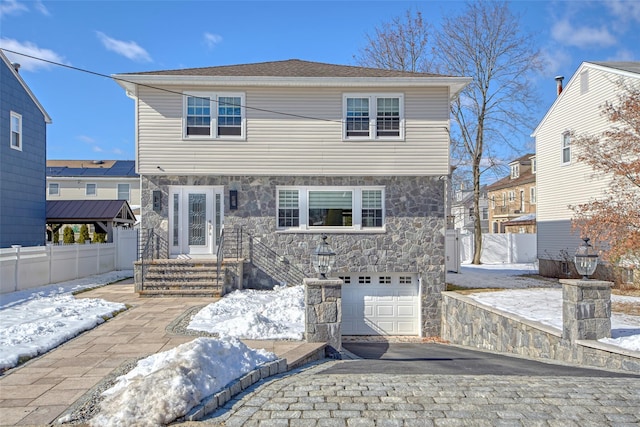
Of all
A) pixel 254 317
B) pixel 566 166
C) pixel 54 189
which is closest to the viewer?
pixel 254 317

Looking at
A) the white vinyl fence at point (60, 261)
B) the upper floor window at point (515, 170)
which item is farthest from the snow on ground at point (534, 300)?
the upper floor window at point (515, 170)

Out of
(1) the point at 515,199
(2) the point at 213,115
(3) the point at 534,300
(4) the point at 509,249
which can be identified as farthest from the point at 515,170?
(2) the point at 213,115

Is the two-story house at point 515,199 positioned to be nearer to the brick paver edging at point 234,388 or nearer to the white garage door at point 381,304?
the white garage door at point 381,304

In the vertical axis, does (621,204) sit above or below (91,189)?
below

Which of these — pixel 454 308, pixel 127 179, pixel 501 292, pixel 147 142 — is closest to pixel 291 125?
pixel 147 142

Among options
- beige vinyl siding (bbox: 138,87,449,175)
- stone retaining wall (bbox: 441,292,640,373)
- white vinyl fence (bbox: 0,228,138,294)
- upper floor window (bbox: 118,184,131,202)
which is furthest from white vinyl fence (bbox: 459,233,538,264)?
upper floor window (bbox: 118,184,131,202)

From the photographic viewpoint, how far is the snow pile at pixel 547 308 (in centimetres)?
622

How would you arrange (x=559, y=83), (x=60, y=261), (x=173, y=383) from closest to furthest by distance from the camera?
(x=173, y=383), (x=60, y=261), (x=559, y=83)

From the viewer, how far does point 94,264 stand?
45.3ft

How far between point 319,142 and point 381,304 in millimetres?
4920

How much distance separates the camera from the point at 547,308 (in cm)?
911

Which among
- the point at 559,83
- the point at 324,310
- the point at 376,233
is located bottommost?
the point at 324,310

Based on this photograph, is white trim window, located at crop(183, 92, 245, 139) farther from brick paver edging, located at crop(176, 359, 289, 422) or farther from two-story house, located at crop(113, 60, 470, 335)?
brick paver edging, located at crop(176, 359, 289, 422)

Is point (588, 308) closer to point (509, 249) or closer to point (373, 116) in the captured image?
point (373, 116)
